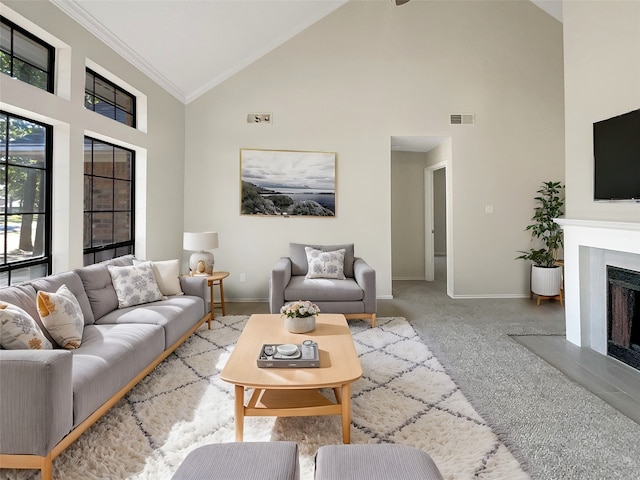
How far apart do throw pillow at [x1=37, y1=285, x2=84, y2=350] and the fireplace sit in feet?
13.3

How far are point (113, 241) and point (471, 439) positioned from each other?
12.6ft

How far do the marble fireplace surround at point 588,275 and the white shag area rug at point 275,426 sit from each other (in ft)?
5.06

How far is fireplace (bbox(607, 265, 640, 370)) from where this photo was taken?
9.73 feet

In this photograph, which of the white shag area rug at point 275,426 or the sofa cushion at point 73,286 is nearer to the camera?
the white shag area rug at point 275,426

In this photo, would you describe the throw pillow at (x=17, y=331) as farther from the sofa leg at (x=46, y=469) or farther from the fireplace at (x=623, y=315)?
the fireplace at (x=623, y=315)

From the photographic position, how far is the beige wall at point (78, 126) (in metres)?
2.64

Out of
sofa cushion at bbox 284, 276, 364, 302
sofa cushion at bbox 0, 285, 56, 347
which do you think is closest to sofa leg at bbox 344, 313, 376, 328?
sofa cushion at bbox 284, 276, 364, 302

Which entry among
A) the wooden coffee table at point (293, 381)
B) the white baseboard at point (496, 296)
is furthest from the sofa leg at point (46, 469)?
the white baseboard at point (496, 296)

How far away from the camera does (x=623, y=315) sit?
10.2 ft

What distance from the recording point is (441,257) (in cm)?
912

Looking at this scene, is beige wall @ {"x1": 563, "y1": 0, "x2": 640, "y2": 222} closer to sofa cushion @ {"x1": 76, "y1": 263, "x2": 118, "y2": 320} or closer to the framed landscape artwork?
the framed landscape artwork

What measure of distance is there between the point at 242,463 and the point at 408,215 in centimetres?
624

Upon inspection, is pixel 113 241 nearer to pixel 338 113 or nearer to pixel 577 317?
pixel 338 113

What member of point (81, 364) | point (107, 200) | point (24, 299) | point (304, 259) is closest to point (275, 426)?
point (81, 364)
